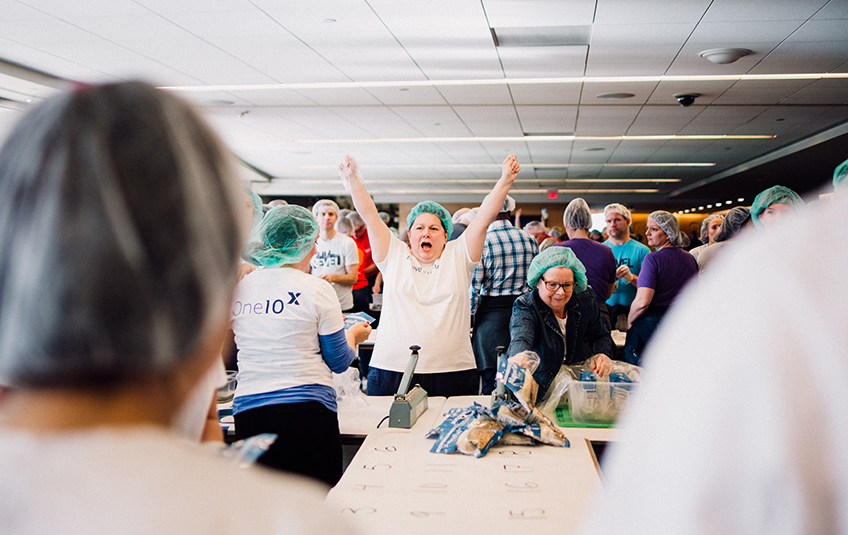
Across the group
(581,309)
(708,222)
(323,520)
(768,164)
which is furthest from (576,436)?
(768,164)

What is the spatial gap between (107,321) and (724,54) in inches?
229

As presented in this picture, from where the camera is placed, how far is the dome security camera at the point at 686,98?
6.43 metres

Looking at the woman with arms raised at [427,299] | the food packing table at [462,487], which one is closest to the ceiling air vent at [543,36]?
the woman with arms raised at [427,299]

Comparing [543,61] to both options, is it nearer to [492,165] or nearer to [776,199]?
[776,199]

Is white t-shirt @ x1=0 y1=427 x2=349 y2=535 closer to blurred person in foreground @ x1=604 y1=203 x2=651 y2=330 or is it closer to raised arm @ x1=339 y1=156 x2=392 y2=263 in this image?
raised arm @ x1=339 y1=156 x2=392 y2=263

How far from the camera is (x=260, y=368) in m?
1.94

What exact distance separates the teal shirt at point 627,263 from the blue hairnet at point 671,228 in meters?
0.38

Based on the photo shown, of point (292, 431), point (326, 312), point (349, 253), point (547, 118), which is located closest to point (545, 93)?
point (547, 118)

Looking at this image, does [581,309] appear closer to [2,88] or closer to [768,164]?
[2,88]

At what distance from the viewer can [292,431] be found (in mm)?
1928

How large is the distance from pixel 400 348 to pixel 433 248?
0.54m

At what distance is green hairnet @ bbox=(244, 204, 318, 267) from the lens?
83.7 inches

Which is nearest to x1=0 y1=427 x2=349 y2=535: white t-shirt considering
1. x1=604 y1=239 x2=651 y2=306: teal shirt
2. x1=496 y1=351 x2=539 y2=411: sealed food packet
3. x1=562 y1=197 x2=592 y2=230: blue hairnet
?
x1=496 y1=351 x2=539 y2=411: sealed food packet

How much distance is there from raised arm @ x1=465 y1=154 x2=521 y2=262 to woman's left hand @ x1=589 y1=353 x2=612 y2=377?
29.1 inches
